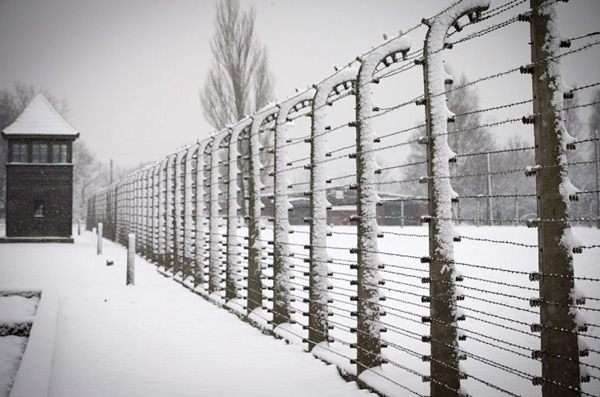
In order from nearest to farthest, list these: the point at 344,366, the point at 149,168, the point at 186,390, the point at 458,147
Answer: the point at 186,390 → the point at 344,366 → the point at 149,168 → the point at 458,147

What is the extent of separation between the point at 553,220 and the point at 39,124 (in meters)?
28.0

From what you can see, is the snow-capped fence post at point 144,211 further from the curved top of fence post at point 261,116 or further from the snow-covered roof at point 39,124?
the snow-covered roof at point 39,124

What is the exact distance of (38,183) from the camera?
85.0 ft

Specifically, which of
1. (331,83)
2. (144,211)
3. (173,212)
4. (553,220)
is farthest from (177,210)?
(553,220)

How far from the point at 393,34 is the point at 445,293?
1956mm

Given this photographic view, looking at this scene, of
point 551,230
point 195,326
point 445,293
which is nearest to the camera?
point 551,230

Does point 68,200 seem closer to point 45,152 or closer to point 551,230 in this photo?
point 45,152

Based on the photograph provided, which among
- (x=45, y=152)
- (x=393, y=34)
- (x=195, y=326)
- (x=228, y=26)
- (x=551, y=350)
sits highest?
(x=228, y=26)

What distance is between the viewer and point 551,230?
2.51m

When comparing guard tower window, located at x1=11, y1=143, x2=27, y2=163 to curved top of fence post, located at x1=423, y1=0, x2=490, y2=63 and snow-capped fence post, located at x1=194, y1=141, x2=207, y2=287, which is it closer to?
snow-capped fence post, located at x1=194, y1=141, x2=207, y2=287

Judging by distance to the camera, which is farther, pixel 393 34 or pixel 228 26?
pixel 228 26

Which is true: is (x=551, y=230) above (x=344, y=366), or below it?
above

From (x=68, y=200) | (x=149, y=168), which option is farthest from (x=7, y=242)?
(x=149, y=168)

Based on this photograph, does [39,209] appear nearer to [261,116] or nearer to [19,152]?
[19,152]
